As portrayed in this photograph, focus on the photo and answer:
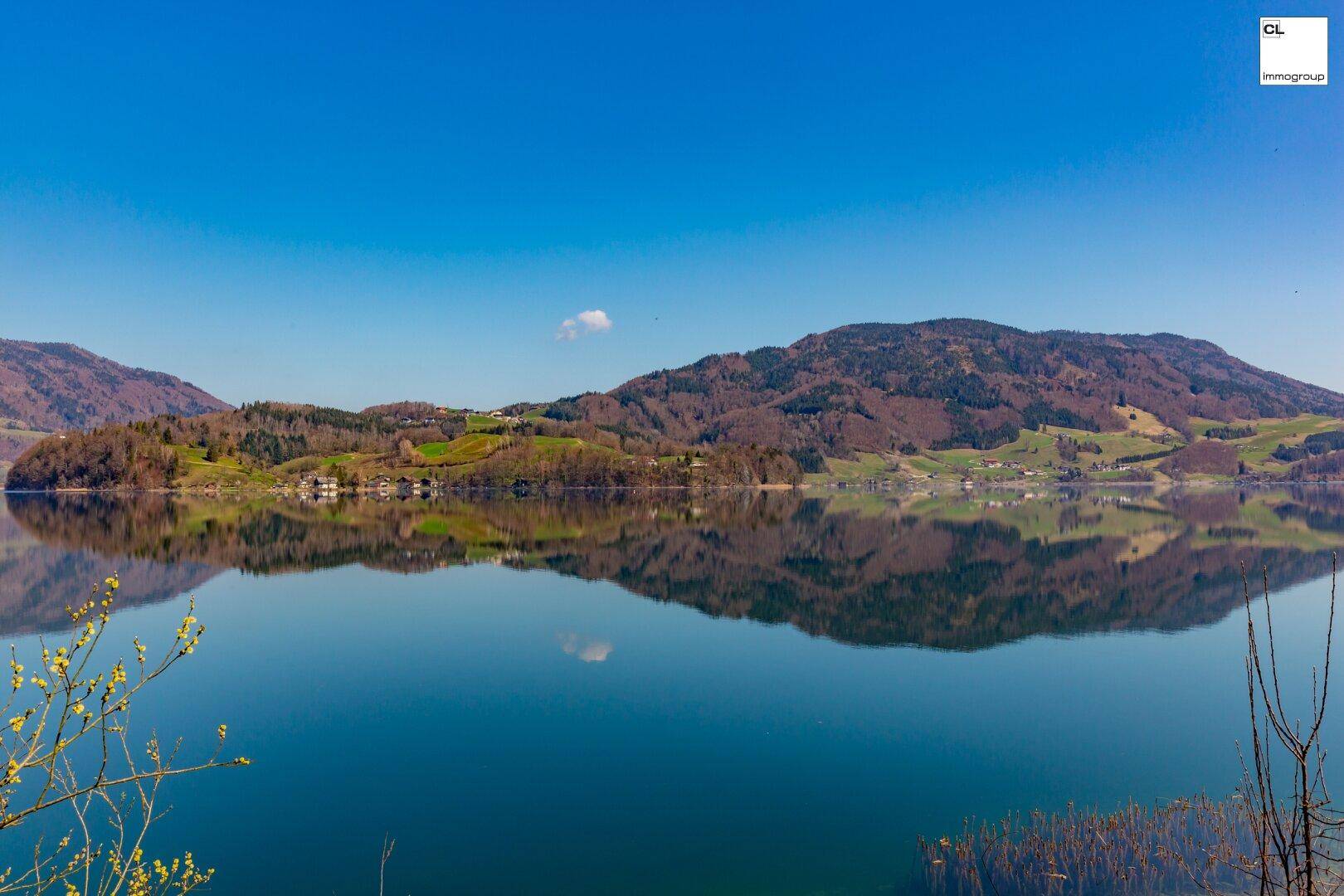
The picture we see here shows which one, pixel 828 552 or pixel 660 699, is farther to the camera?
pixel 828 552

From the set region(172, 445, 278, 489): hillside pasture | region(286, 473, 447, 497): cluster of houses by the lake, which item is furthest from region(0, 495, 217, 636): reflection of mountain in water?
region(286, 473, 447, 497): cluster of houses by the lake

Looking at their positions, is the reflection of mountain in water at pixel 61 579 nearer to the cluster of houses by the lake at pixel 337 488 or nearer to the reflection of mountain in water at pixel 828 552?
the reflection of mountain in water at pixel 828 552

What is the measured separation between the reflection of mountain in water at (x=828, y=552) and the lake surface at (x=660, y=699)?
49 centimetres

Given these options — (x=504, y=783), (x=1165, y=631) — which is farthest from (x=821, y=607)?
(x=504, y=783)

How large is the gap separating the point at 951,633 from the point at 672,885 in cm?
2436

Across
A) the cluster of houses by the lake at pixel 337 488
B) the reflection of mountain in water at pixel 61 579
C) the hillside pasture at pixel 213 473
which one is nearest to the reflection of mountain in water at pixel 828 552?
the reflection of mountain in water at pixel 61 579

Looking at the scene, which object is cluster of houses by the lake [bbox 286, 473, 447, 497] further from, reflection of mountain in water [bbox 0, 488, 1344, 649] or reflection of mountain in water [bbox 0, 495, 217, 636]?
reflection of mountain in water [bbox 0, 495, 217, 636]

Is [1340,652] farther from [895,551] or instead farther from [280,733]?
[280,733]

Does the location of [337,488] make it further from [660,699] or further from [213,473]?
[660,699]

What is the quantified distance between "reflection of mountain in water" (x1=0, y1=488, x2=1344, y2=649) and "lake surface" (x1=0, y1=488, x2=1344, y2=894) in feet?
1.60

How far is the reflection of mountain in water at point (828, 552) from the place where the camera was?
4031 centimetres

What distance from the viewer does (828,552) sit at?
65.1m

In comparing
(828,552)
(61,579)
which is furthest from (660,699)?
(828,552)

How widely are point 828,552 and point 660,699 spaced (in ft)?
139
